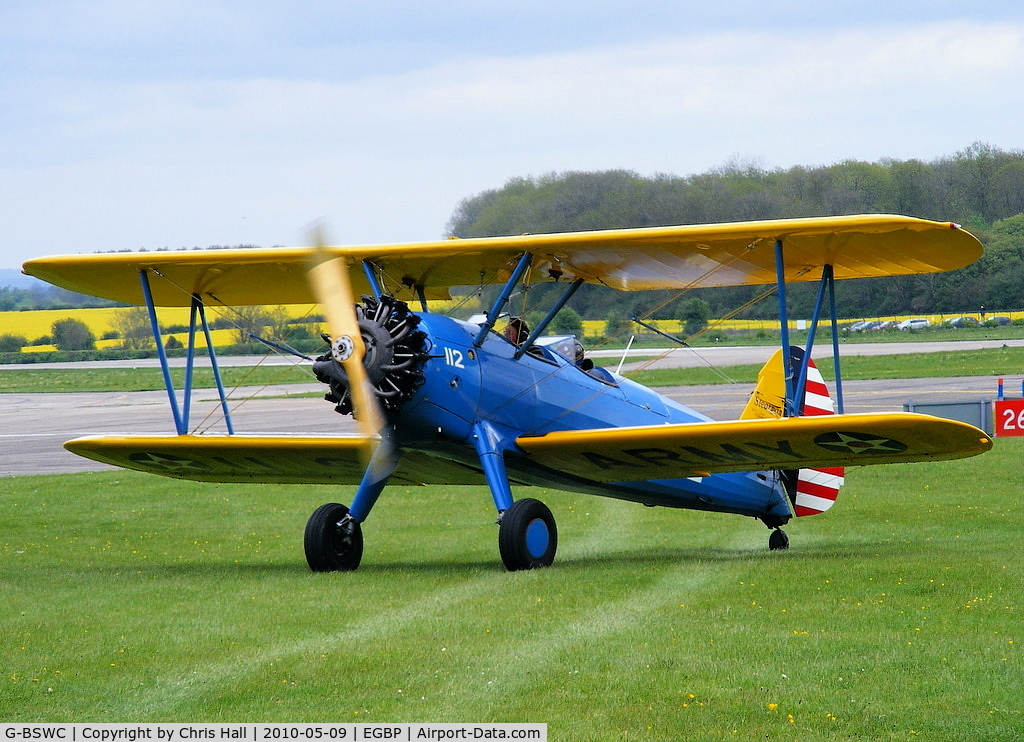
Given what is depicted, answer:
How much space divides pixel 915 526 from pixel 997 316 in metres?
50.9

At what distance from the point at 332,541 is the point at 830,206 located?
3855 cm

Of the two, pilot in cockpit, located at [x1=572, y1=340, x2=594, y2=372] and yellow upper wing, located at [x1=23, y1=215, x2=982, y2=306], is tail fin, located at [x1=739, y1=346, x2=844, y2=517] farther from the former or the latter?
pilot in cockpit, located at [x1=572, y1=340, x2=594, y2=372]

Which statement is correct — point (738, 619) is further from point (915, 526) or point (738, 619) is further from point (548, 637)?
point (915, 526)

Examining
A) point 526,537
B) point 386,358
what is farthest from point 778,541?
point 386,358

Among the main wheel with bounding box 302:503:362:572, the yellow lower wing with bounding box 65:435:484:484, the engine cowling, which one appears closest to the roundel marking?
the yellow lower wing with bounding box 65:435:484:484

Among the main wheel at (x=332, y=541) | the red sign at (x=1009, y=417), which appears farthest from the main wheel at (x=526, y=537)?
the red sign at (x=1009, y=417)

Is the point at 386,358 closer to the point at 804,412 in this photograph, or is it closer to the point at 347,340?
the point at 347,340

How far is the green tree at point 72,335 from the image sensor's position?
58.0 m

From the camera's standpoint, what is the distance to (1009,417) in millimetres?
21062

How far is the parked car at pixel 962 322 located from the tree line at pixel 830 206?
3.69 m

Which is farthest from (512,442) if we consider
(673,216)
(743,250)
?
(673,216)

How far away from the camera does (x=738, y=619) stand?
7.61m

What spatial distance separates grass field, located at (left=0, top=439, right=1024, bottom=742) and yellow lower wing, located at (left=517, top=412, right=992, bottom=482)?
83cm

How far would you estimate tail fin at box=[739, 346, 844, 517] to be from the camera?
13188 mm
